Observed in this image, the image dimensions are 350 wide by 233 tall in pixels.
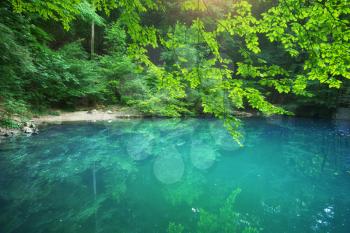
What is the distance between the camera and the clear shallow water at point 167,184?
183 inches

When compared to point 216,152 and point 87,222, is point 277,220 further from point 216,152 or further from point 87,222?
point 216,152

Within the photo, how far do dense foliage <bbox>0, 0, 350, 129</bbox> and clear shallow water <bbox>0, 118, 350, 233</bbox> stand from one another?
194 centimetres

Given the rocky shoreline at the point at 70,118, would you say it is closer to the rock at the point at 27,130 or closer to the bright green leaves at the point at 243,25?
the rock at the point at 27,130

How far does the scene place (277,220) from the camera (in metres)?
4.94

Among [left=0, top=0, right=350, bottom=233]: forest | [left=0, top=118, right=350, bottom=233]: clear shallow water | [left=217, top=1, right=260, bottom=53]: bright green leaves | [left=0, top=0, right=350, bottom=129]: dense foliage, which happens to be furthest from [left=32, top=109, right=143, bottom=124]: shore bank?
[left=217, top=1, right=260, bottom=53]: bright green leaves

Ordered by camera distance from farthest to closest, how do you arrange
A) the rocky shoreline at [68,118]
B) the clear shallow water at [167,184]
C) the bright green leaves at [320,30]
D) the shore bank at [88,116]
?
the shore bank at [88,116], the rocky shoreline at [68,118], the clear shallow water at [167,184], the bright green leaves at [320,30]

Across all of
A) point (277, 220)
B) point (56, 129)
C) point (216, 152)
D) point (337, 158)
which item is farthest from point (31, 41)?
point (337, 158)

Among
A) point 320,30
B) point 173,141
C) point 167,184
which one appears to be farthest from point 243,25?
point 173,141

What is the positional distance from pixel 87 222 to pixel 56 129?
25.3 feet

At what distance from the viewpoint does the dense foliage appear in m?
3.14

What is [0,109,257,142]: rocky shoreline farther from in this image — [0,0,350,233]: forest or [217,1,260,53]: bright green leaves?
[217,1,260,53]: bright green leaves

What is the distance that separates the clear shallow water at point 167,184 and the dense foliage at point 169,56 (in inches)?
76.6

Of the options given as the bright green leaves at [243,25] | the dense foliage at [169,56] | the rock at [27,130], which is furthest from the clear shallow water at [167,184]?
the bright green leaves at [243,25]

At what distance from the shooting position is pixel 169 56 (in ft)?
62.5
